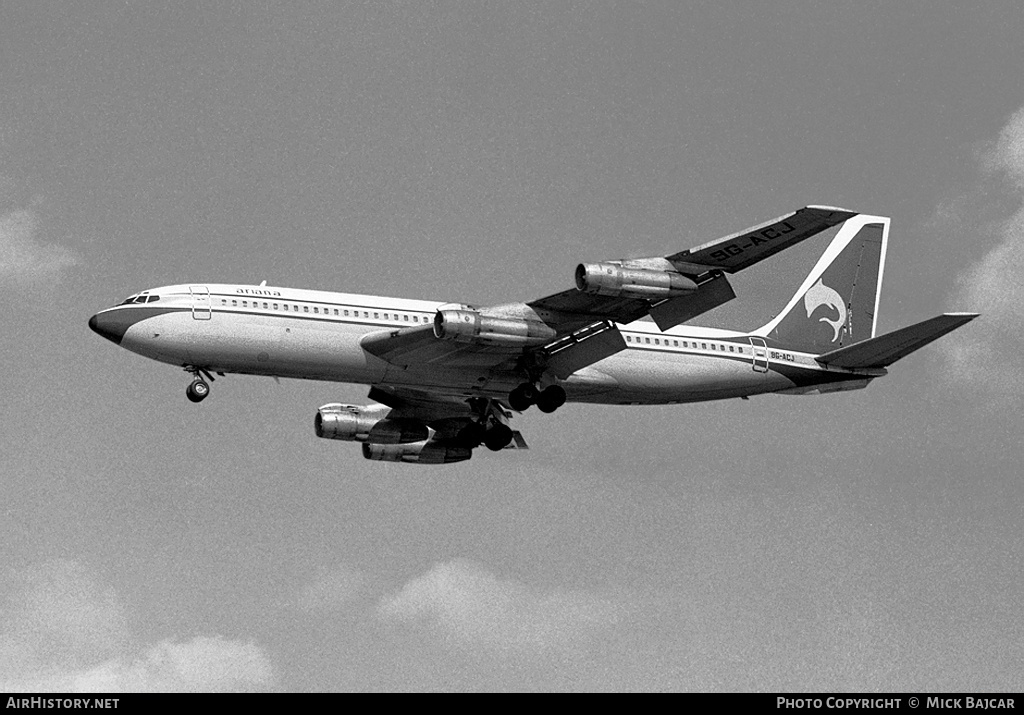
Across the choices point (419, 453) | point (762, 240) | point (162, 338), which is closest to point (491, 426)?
point (419, 453)

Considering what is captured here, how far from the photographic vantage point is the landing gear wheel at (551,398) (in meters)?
51.6

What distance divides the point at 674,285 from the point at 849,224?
16.4m

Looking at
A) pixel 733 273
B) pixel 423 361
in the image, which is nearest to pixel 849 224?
pixel 733 273

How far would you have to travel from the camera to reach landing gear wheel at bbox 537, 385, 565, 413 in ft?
169

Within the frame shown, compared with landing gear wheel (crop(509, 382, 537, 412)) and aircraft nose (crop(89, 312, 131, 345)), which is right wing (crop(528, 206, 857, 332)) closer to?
landing gear wheel (crop(509, 382, 537, 412))

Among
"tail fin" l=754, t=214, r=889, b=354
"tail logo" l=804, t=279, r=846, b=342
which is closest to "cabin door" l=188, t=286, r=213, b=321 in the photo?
"tail fin" l=754, t=214, r=889, b=354

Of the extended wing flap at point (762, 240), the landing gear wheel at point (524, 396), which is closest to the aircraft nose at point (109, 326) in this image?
the landing gear wheel at point (524, 396)

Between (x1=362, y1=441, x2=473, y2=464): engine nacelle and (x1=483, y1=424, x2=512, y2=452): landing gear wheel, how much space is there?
2.51m

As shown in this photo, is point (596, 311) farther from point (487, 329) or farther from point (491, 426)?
point (491, 426)

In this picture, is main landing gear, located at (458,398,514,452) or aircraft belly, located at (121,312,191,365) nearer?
aircraft belly, located at (121,312,191,365)

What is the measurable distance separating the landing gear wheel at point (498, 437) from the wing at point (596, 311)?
5.43 m

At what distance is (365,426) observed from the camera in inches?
2296

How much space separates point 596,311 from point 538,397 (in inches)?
172
